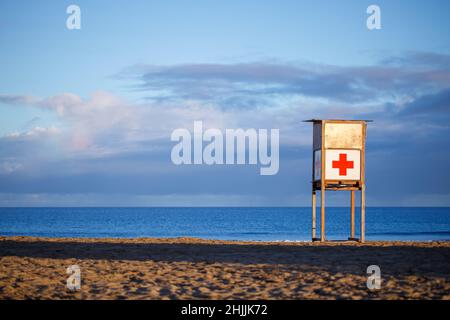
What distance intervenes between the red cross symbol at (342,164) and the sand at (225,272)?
3046mm

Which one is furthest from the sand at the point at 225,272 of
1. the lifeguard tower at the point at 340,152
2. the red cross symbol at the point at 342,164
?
the red cross symbol at the point at 342,164

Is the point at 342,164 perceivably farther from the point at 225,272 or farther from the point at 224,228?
the point at 224,228

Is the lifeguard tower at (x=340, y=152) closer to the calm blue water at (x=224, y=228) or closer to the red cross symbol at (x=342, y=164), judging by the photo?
the red cross symbol at (x=342, y=164)

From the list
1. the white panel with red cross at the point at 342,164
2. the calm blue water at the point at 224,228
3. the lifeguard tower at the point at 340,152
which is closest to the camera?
the lifeguard tower at the point at 340,152

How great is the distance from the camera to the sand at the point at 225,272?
37.1 feet

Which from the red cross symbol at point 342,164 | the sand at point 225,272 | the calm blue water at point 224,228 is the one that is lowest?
the calm blue water at point 224,228

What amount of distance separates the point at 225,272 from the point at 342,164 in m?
9.15

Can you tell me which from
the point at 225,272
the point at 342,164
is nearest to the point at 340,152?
the point at 342,164

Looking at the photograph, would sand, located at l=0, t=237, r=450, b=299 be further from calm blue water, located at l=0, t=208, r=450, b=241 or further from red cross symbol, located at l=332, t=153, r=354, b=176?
calm blue water, located at l=0, t=208, r=450, b=241

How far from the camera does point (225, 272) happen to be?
13.8 meters

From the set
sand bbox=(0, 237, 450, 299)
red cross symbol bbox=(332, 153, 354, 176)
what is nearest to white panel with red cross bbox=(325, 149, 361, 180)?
red cross symbol bbox=(332, 153, 354, 176)

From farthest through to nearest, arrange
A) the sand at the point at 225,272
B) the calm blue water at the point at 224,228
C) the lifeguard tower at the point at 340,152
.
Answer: the calm blue water at the point at 224,228
the lifeguard tower at the point at 340,152
the sand at the point at 225,272
